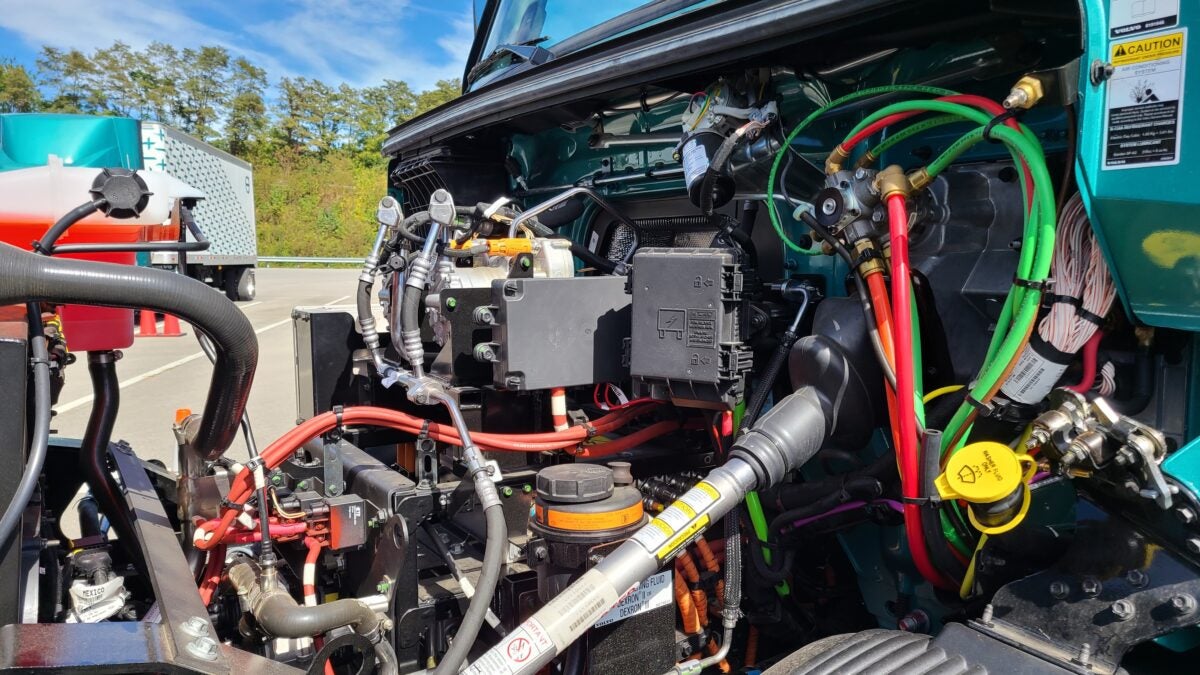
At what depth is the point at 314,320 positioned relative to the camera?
240cm

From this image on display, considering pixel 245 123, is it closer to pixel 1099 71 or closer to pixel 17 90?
pixel 17 90

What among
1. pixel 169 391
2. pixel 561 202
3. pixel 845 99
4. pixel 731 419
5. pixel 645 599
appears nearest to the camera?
pixel 845 99

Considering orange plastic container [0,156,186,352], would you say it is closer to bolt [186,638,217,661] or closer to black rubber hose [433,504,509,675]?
bolt [186,638,217,661]

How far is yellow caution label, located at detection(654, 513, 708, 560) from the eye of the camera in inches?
55.1

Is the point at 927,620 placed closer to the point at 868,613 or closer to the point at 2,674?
the point at 868,613

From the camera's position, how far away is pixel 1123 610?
118 cm

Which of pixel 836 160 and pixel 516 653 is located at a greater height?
pixel 836 160

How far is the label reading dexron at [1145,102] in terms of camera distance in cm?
110

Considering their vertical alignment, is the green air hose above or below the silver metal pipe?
above

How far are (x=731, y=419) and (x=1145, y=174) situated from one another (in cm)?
100

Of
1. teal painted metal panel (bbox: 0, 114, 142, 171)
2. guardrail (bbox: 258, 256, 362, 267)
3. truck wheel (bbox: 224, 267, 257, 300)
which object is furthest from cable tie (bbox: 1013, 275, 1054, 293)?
guardrail (bbox: 258, 256, 362, 267)

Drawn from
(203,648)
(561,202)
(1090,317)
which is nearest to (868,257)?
(1090,317)

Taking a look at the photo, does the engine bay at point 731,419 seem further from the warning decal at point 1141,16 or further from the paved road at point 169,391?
the paved road at point 169,391

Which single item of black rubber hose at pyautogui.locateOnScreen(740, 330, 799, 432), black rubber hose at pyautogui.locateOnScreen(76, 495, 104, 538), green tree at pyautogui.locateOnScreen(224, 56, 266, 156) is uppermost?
green tree at pyautogui.locateOnScreen(224, 56, 266, 156)
